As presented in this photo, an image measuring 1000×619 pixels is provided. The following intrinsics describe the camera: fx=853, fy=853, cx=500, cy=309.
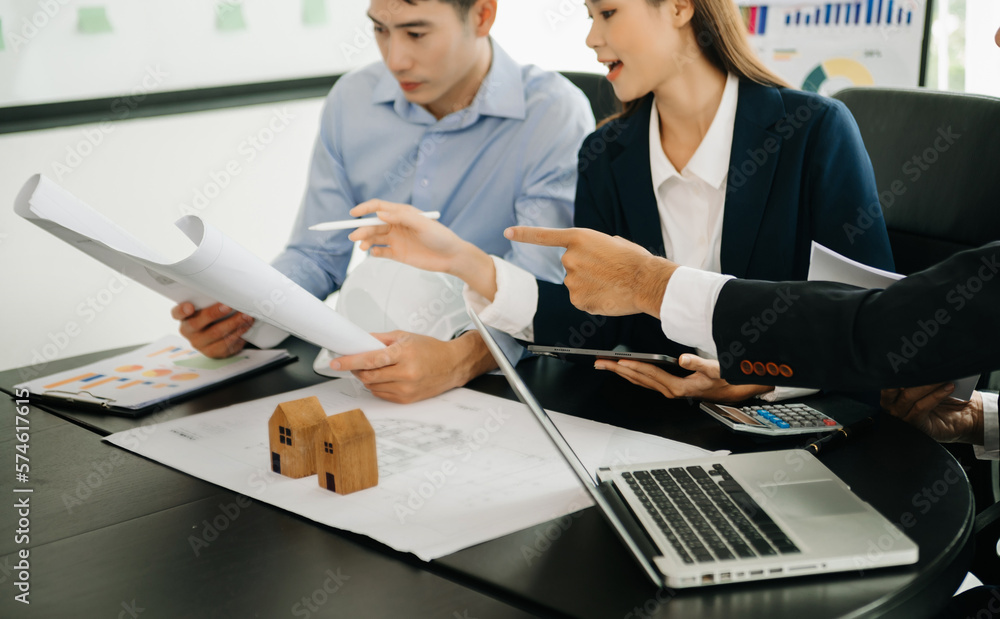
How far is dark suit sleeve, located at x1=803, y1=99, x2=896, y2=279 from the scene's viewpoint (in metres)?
1.41

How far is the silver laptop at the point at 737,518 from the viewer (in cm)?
74

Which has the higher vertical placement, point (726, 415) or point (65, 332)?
point (726, 415)

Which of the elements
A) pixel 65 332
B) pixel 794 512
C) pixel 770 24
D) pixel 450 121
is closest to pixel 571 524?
pixel 794 512

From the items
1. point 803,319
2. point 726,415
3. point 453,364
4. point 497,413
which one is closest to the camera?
point 803,319

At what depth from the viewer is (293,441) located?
1004mm

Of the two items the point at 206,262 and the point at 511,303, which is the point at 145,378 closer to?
the point at 206,262

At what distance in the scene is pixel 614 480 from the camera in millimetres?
887

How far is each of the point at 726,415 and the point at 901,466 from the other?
22 centimetres

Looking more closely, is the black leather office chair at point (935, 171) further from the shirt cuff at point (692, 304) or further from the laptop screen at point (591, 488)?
the laptop screen at point (591, 488)

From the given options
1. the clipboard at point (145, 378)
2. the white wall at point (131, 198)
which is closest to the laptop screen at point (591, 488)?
the clipboard at point (145, 378)

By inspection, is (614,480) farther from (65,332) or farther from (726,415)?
(65,332)

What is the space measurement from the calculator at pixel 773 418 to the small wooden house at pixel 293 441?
0.51m

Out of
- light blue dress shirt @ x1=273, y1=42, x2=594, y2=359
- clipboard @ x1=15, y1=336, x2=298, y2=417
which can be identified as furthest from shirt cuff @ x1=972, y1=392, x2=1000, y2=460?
clipboard @ x1=15, y1=336, x2=298, y2=417

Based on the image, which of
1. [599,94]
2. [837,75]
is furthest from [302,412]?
[837,75]
